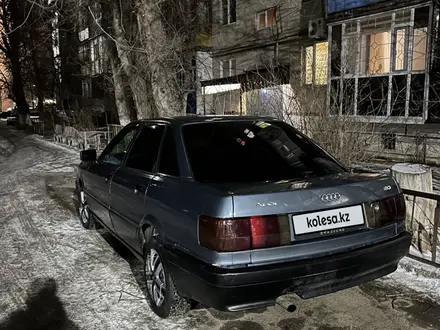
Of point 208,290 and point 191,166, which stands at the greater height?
point 191,166

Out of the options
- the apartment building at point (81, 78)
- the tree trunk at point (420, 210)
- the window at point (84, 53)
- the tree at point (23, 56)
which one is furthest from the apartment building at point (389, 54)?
the tree at point (23, 56)

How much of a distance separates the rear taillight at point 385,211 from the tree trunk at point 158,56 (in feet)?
25.1

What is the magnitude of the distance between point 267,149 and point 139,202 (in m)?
1.19

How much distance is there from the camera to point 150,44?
10055 millimetres

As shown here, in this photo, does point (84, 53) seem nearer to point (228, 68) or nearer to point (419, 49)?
point (228, 68)

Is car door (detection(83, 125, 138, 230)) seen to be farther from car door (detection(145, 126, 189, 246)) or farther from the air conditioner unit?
the air conditioner unit

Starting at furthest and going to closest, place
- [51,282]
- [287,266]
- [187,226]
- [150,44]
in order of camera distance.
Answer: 1. [150,44]
2. [51,282]
3. [187,226]
4. [287,266]

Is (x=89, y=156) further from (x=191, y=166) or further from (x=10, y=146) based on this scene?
(x=10, y=146)

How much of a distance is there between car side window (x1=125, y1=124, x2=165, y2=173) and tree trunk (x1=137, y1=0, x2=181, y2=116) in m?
6.20

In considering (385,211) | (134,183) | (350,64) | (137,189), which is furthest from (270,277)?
Result: (350,64)

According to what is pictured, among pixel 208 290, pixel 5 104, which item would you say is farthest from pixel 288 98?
pixel 5 104

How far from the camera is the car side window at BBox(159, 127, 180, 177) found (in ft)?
11.0

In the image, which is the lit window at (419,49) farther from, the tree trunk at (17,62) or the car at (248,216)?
the tree trunk at (17,62)

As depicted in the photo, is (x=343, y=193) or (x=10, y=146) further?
(x=10, y=146)
